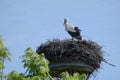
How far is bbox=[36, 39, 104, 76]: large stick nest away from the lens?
10602 mm

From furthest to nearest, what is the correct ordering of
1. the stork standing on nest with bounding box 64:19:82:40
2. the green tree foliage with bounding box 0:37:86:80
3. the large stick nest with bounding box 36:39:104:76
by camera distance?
1. the stork standing on nest with bounding box 64:19:82:40
2. the large stick nest with bounding box 36:39:104:76
3. the green tree foliage with bounding box 0:37:86:80

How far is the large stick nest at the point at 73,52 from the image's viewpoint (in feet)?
34.8

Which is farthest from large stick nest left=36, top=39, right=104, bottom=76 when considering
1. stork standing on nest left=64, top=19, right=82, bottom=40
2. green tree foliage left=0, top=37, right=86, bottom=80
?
green tree foliage left=0, top=37, right=86, bottom=80

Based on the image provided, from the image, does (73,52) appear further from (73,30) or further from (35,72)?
(35,72)

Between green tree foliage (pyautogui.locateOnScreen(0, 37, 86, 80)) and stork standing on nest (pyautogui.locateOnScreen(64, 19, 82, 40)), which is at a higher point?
stork standing on nest (pyautogui.locateOnScreen(64, 19, 82, 40))

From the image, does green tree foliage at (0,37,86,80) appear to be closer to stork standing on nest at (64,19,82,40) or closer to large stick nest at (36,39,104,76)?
large stick nest at (36,39,104,76)

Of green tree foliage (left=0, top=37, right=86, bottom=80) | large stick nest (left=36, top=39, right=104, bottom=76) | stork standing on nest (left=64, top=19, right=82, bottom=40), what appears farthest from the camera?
stork standing on nest (left=64, top=19, right=82, bottom=40)

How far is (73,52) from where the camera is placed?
A: 1078 centimetres

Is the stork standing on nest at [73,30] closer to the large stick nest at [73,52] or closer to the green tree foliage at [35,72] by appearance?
the large stick nest at [73,52]

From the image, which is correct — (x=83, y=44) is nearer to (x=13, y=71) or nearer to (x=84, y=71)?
(x=84, y=71)

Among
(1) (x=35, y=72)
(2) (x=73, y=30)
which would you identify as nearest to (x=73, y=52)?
(2) (x=73, y=30)

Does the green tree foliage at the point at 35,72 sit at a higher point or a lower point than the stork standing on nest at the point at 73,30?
lower

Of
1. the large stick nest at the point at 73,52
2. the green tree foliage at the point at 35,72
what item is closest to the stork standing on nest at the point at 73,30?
the large stick nest at the point at 73,52

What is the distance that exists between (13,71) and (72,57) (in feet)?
14.3
